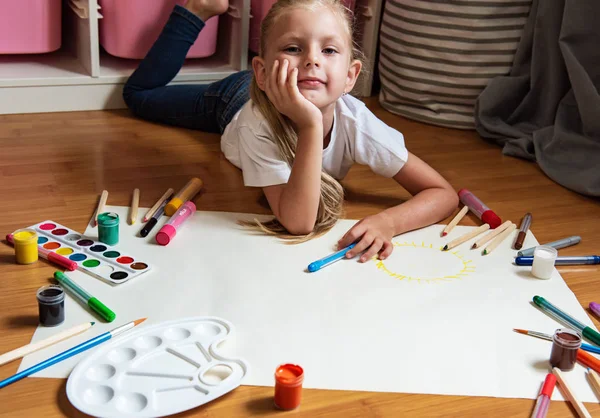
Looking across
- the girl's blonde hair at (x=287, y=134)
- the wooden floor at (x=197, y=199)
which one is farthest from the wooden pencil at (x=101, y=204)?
the girl's blonde hair at (x=287, y=134)

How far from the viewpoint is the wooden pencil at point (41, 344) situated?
3.07 ft

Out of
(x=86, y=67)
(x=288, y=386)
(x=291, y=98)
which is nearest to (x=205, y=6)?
(x=86, y=67)

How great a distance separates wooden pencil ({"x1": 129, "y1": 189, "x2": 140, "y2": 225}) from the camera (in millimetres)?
1335

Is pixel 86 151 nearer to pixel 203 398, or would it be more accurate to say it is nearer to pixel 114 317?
pixel 114 317

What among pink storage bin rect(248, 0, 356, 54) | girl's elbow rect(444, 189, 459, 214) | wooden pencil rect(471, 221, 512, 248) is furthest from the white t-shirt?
pink storage bin rect(248, 0, 356, 54)

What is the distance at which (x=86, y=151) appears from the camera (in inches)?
65.7

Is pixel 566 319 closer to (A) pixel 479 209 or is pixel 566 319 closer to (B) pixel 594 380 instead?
(B) pixel 594 380

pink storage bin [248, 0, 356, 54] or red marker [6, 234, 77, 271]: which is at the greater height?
pink storage bin [248, 0, 356, 54]

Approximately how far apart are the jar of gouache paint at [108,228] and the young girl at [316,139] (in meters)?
0.24

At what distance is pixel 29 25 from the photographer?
1.86 metres

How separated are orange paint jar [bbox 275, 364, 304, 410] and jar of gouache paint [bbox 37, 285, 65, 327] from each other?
0.31 meters

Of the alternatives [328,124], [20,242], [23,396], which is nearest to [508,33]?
[328,124]

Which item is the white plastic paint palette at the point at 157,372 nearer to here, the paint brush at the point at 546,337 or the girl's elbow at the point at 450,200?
the paint brush at the point at 546,337

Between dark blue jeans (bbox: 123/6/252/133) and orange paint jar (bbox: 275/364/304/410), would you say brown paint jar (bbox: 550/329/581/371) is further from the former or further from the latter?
dark blue jeans (bbox: 123/6/252/133)
